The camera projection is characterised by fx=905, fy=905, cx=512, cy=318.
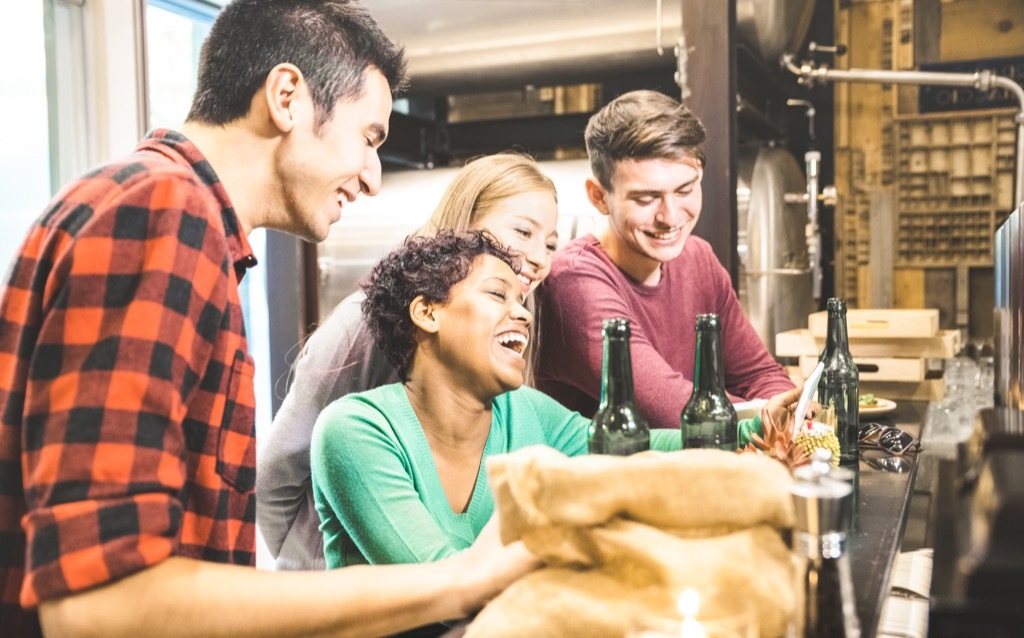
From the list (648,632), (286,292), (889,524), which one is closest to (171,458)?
(648,632)

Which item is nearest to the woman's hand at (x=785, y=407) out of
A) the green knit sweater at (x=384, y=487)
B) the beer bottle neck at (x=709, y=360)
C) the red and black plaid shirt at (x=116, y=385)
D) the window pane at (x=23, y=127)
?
the beer bottle neck at (x=709, y=360)

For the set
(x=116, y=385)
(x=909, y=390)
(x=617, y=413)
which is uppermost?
(x=116, y=385)

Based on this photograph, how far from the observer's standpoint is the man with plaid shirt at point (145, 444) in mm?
791

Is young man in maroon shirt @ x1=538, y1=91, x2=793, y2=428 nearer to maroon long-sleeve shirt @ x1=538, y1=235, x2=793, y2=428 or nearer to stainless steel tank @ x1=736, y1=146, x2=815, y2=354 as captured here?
maroon long-sleeve shirt @ x1=538, y1=235, x2=793, y2=428

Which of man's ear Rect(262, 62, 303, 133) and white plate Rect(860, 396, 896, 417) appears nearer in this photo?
man's ear Rect(262, 62, 303, 133)

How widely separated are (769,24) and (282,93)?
10.7 feet

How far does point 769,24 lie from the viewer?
3916 millimetres

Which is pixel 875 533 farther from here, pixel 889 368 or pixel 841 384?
pixel 889 368

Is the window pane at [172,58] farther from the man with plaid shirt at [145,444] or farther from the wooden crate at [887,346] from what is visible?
the man with plaid shirt at [145,444]

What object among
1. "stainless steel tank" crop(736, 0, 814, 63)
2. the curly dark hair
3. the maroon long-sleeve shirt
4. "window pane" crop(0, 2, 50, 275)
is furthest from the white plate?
"window pane" crop(0, 2, 50, 275)

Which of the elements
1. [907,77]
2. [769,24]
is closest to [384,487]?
[769,24]

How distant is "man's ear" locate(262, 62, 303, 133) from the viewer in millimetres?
1142

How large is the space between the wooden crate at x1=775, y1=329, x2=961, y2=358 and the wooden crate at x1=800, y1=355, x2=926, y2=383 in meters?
0.04

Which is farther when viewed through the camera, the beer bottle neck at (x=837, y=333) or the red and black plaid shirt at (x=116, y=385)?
the beer bottle neck at (x=837, y=333)
